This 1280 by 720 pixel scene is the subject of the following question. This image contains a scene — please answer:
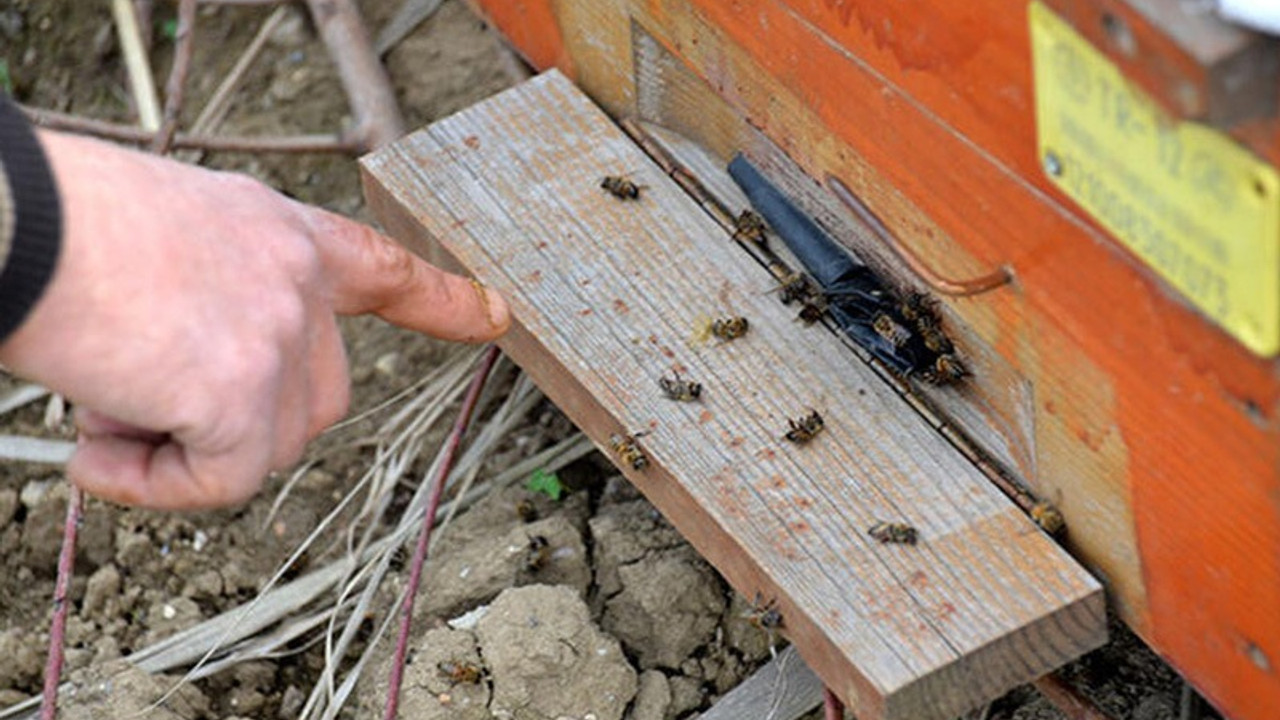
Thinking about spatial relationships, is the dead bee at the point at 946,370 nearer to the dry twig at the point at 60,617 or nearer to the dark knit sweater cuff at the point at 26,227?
the dark knit sweater cuff at the point at 26,227

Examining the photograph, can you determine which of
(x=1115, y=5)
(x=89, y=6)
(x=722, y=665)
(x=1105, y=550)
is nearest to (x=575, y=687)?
(x=722, y=665)

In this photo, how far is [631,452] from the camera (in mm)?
3160

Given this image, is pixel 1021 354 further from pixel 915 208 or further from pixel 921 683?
pixel 921 683

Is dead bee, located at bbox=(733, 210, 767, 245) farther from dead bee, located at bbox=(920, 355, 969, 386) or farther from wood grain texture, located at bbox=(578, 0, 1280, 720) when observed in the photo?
dead bee, located at bbox=(920, 355, 969, 386)

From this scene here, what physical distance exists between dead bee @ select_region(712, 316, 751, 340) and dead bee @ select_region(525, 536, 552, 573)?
1.95 feet

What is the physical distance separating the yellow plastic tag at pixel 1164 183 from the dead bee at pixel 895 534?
2.22 feet

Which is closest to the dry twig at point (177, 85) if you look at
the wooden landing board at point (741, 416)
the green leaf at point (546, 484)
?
the wooden landing board at point (741, 416)

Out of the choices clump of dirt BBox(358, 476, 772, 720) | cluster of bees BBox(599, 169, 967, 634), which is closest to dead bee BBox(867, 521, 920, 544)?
cluster of bees BBox(599, 169, 967, 634)

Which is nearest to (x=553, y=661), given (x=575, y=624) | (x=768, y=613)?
(x=575, y=624)

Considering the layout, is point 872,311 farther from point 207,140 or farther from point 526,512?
point 207,140

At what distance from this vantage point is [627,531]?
3.72m

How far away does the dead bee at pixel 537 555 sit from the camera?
3.67m

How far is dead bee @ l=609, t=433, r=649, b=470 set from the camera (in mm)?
3158

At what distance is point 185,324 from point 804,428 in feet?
3.30
